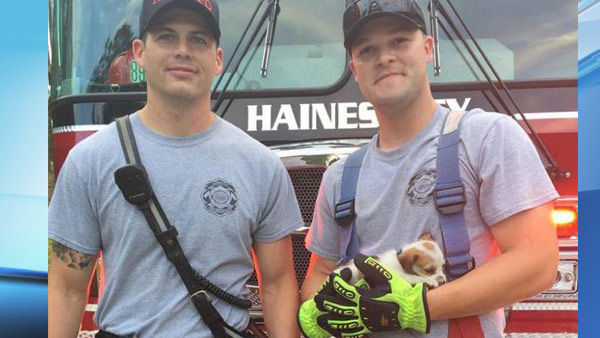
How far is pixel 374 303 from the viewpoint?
1780 mm

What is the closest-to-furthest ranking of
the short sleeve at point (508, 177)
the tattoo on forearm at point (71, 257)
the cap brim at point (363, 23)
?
1. the short sleeve at point (508, 177)
2. the cap brim at point (363, 23)
3. the tattoo on forearm at point (71, 257)

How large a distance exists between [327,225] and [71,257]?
73 cm

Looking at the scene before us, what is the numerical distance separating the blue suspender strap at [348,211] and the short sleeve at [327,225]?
0.19 feet

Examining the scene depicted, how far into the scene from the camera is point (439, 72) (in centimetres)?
269

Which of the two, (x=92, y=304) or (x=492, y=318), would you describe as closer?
(x=492, y=318)

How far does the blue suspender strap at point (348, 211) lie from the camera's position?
1915 millimetres

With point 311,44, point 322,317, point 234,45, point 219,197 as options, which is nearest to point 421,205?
point 322,317

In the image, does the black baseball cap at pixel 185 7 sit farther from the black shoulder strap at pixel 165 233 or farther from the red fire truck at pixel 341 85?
the red fire truck at pixel 341 85

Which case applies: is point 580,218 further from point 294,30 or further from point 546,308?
point 294,30

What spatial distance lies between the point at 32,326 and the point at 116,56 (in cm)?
133

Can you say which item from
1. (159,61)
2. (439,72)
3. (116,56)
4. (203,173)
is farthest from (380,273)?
(116,56)

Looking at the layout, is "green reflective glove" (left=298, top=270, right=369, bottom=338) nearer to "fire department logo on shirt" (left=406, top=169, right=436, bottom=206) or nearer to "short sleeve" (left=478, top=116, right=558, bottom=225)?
"fire department logo on shirt" (left=406, top=169, right=436, bottom=206)

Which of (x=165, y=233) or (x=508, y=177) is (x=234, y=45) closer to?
(x=165, y=233)

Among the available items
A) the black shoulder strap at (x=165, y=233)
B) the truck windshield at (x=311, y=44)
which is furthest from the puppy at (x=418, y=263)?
the truck windshield at (x=311, y=44)
